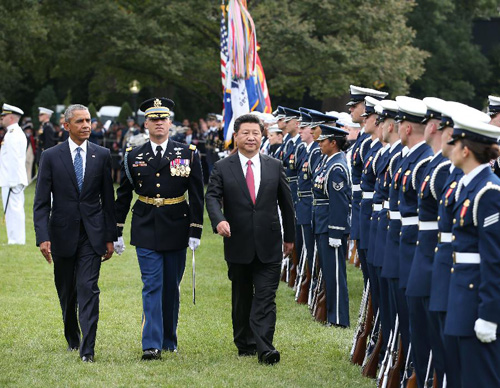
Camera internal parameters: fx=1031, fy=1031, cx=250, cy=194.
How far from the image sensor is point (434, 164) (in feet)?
21.1

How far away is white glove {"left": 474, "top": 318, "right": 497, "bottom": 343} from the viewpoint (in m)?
5.40

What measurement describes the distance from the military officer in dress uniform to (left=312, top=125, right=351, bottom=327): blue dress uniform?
24.3 feet

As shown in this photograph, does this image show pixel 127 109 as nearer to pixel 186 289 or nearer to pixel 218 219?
pixel 186 289

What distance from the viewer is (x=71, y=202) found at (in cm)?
878

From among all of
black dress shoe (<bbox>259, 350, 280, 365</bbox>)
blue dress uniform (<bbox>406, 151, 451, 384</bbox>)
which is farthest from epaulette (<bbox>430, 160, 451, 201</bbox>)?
black dress shoe (<bbox>259, 350, 280, 365</bbox>)

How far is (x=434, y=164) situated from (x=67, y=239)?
141 inches

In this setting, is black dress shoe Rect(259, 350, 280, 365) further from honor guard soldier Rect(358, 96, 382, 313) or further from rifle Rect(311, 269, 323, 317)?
rifle Rect(311, 269, 323, 317)

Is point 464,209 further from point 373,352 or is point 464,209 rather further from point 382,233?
point 373,352

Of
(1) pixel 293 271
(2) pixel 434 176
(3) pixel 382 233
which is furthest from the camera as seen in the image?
(1) pixel 293 271

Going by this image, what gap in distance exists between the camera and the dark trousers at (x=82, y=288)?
862 cm

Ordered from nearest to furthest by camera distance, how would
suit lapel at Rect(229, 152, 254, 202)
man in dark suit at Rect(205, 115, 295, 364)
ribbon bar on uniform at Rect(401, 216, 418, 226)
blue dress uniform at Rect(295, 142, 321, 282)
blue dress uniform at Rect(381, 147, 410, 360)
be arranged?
ribbon bar on uniform at Rect(401, 216, 418, 226), blue dress uniform at Rect(381, 147, 410, 360), man in dark suit at Rect(205, 115, 295, 364), suit lapel at Rect(229, 152, 254, 202), blue dress uniform at Rect(295, 142, 321, 282)

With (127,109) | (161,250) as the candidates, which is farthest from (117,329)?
(127,109)

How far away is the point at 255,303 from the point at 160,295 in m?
0.82

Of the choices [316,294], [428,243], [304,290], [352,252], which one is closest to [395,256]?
[428,243]
